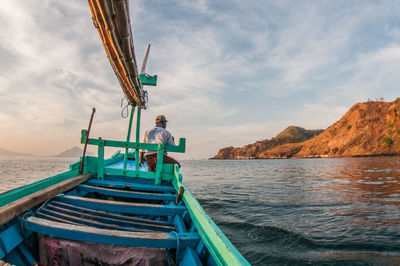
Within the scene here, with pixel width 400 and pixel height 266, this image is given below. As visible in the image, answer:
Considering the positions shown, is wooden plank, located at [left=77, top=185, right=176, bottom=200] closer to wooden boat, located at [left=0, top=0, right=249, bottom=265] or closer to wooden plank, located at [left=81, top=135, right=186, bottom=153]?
wooden boat, located at [left=0, top=0, right=249, bottom=265]

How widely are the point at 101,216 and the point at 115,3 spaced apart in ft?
9.00

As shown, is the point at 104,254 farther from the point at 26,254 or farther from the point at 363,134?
the point at 363,134

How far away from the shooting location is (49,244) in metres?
2.25

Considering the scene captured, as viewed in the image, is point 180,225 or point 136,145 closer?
point 180,225

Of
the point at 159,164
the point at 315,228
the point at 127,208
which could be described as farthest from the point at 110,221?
the point at 315,228

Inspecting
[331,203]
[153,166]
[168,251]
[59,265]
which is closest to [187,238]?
[168,251]

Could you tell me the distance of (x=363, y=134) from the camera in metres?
96.1

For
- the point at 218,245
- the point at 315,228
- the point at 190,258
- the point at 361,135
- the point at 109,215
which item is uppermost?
the point at 361,135

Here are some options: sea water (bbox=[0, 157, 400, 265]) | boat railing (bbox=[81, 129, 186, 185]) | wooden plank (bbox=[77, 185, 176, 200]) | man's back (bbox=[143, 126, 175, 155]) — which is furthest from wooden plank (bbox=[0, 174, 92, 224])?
sea water (bbox=[0, 157, 400, 265])

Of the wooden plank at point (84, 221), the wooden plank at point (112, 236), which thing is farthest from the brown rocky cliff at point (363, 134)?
the wooden plank at point (84, 221)

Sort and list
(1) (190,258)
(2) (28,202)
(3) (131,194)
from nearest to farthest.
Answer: (1) (190,258)
(2) (28,202)
(3) (131,194)

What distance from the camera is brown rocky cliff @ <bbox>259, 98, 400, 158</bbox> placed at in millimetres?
84250

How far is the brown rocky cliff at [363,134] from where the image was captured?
84.2 m

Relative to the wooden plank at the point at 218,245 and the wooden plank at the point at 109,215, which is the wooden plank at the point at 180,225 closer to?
the wooden plank at the point at 109,215
